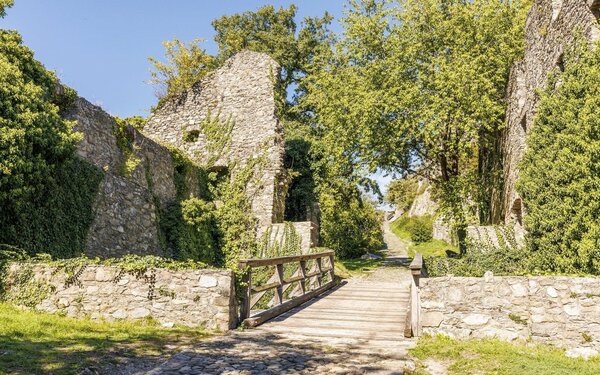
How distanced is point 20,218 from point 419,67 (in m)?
14.6

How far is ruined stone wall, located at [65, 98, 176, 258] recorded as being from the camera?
36.3ft

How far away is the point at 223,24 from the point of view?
114ft

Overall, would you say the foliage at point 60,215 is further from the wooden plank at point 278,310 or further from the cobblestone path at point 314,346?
the cobblestone path at point 314,346

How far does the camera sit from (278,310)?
316 inches

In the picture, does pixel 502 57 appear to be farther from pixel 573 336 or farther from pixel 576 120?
pixel 573 336

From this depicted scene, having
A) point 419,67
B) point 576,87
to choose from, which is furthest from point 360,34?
point 576,87

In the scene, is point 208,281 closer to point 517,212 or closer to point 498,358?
point 498,358

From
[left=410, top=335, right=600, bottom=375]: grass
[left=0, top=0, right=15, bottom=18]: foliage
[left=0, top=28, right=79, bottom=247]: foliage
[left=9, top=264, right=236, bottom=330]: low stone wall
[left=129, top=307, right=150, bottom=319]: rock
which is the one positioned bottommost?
[left=410, top=335, right=600, bottom=375]: grass

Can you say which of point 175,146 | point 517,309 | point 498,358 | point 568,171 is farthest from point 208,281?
point 175,146

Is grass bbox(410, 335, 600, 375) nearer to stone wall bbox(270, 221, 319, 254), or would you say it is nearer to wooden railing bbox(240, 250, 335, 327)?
wooden railing bbox(240, 250, 335, 327)

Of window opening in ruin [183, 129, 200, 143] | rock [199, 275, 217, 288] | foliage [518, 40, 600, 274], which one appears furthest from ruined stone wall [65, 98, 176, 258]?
foliage [518, 40, 600, 274]

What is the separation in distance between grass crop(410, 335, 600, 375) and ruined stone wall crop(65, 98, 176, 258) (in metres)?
8.31

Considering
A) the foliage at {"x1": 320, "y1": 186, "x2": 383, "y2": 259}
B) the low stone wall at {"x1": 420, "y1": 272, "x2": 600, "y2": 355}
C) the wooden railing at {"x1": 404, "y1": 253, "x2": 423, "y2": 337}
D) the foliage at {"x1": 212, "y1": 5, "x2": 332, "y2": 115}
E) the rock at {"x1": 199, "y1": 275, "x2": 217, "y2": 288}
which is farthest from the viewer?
the foliage at {"x1": 212, "y1": 5, "x2": 332, "y2": 115}

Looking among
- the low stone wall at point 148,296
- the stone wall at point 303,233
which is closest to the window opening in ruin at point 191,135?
the stone wall at point 303,233
